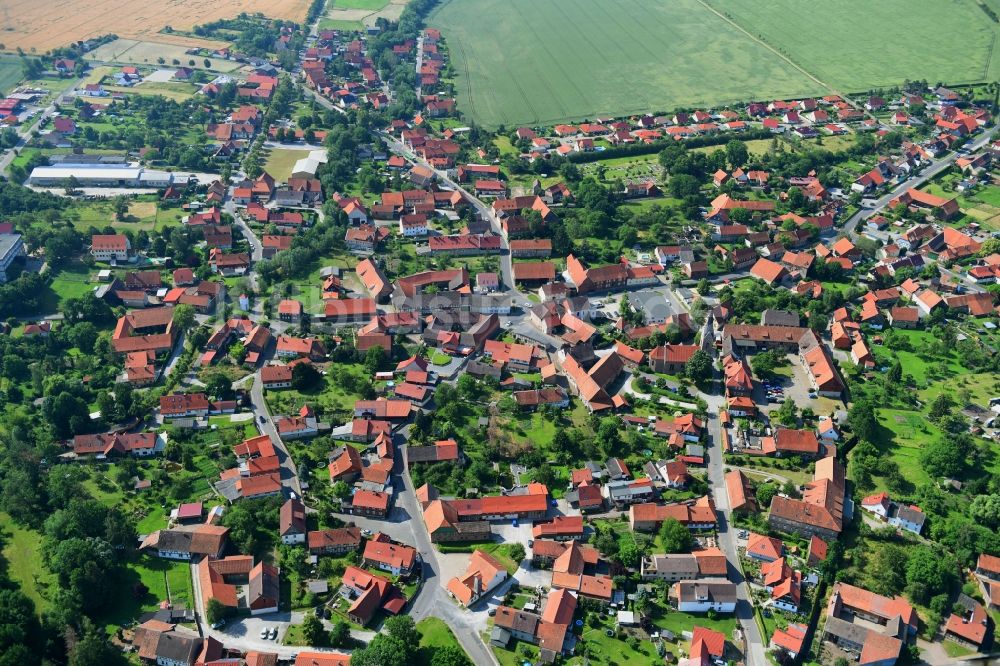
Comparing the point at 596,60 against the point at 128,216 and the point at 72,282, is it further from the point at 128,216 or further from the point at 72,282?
the point at 72,282

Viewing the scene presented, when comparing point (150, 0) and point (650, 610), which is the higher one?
point (150, 0)

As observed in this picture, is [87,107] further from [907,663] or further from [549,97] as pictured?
[907,663]

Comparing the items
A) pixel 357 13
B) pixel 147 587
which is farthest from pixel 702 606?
pixel 357 13

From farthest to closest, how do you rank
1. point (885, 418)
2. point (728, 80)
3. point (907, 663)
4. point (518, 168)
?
point (728, 80) < point (518, 168) < point (885, 418) < point (907, 663)

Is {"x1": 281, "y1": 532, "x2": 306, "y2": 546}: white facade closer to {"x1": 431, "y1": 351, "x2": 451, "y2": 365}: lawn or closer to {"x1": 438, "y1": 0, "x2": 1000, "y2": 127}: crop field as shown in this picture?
{"x1": 431, "y1": 351, "x2": 451, "y2": 365}: lawn

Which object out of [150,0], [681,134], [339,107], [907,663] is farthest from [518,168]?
[150,0]

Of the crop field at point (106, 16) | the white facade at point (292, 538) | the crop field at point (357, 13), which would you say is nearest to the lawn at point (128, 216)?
the white facade at point (292, 538)
